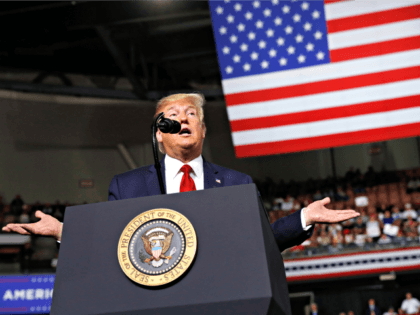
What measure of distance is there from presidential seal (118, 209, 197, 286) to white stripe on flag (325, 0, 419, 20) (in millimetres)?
4705

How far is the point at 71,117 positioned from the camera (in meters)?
14.6

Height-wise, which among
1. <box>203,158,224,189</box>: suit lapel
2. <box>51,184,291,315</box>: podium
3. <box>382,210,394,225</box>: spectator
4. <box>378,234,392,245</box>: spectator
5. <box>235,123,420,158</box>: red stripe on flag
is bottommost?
<box>51,184,291,315</box>: podium

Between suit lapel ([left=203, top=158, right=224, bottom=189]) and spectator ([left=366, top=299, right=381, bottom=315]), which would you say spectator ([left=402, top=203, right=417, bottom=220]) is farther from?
suit lapel ([left=203, top=158, right=224, bottom=189])

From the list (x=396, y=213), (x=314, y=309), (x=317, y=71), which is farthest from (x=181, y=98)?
(x=396, y=213)

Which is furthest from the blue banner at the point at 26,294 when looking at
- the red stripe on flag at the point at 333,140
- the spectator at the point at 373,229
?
the spectator at the point at 373,229

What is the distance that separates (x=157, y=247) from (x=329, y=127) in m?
4.60

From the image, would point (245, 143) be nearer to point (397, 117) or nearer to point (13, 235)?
point (397, 117)

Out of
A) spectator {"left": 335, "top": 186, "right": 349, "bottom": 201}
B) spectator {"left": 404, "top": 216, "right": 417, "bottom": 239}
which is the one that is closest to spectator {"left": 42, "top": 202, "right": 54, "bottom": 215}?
spectator {"left": 335, "top": 186, "right": 349, "bottom": 201}

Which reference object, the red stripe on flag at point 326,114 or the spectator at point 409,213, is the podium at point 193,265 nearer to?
the red stripe on flag at point 326,114

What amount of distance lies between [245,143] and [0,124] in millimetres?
10405

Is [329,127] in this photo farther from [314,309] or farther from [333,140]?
[314,309]

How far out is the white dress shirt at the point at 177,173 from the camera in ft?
6.24

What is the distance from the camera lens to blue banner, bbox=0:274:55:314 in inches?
390

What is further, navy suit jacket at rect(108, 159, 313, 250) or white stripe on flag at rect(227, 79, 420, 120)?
white stripe on flag at rect(227, 79, 420, 120)
